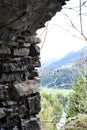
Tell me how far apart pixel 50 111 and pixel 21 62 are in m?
4.19

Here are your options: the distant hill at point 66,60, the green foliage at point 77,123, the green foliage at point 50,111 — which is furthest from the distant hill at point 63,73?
the green foliage at point 77,123

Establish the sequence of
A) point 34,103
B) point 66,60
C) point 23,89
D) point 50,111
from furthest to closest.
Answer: point 66,60, point 50,111, point 34,103, point 23,89

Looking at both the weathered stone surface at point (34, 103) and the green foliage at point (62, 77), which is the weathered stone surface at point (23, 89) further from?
the green foliage at point (62, 77)

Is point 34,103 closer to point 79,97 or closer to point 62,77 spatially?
point 79,97

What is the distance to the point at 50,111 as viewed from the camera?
23.8ft

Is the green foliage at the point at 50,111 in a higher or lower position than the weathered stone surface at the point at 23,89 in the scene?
lower

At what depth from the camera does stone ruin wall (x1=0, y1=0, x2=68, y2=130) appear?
2867 mm

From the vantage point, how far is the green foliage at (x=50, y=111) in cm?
661

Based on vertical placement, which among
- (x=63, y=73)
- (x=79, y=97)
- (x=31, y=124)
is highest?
(x=63, y=73)

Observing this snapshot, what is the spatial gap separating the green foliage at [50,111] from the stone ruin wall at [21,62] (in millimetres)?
3146

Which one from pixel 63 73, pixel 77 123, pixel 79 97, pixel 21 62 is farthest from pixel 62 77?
pixel 21 62

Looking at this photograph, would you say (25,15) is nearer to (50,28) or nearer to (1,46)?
(1,46)

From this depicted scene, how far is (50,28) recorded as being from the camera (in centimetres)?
625

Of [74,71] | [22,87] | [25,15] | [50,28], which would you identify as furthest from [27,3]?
[74,71]
